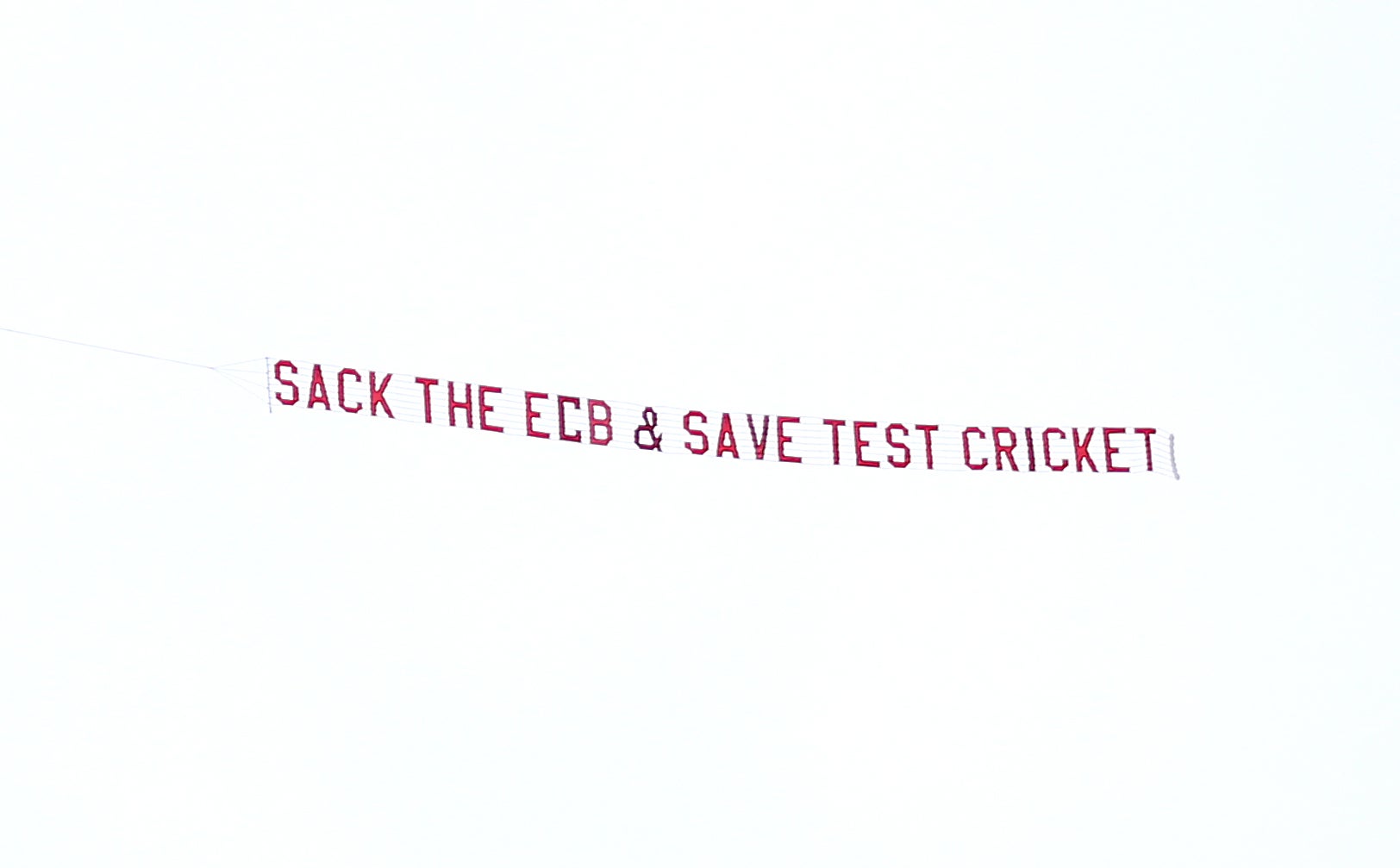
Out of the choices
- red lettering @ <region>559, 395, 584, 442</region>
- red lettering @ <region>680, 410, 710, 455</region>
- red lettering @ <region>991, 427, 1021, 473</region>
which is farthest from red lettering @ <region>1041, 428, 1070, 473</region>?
red lettering @ <region>559, 395, 584, 442</region>

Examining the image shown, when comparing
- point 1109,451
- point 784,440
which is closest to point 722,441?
point 784,440

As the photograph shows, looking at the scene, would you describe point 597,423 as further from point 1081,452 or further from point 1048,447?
point 1081,452

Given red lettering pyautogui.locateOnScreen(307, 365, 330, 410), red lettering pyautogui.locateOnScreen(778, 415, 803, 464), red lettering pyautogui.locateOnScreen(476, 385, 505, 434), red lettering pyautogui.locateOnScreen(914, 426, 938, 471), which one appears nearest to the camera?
red lettering pyautogui.locateOnScreen(307, 365, 330, 410)

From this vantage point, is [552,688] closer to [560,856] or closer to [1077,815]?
[560,856]

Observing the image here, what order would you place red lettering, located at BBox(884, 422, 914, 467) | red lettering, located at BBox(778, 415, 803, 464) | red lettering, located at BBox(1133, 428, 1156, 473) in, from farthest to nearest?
1. red lettering, located at BBox(1133, 428, 1156, 473)
2. red lettering, located at BBox(884, 422, 914, 467)
3. red lettering, located at BBox(778, 415, 803, 464)

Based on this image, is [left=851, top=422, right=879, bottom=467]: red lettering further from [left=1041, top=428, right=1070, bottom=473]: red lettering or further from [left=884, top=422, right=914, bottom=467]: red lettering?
[left=1041, top=428, right=1070, bottom=473]: red lettering
